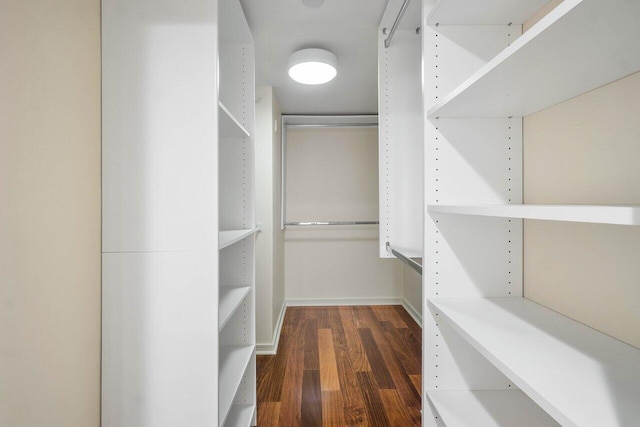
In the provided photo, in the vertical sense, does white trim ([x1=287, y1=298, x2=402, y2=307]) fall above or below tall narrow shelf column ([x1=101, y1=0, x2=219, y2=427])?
below

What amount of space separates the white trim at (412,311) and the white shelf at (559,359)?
87.2 inches

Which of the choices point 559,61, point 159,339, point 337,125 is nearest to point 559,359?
point 559,61

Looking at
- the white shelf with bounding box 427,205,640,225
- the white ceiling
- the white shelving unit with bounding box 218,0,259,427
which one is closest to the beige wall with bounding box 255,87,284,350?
the white ceiling

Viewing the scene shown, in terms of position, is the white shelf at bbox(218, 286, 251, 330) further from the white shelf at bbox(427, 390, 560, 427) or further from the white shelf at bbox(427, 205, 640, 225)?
the white shelf at bbox(427, 205, 640, 225)

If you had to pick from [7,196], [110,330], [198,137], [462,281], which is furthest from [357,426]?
[7,196]

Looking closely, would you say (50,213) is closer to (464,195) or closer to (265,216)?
(464,195)

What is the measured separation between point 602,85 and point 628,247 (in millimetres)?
364

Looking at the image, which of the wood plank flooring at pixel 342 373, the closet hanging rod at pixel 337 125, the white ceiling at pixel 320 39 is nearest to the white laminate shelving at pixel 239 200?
the white ceiling at pixel 320 39

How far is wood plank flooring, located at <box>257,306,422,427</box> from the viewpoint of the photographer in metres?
1.75

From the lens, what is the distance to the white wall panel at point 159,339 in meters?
1.05

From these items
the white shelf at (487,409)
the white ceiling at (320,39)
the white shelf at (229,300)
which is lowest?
the white shelf at (487,409)

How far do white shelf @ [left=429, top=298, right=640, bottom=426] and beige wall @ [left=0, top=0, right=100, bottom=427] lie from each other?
104 centimetres

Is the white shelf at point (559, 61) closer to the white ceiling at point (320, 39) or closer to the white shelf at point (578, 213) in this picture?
the white shelf at point (578, 213)

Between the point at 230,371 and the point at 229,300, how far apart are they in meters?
0.31
